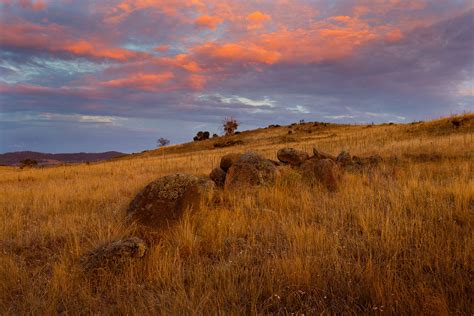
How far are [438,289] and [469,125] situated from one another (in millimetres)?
23482

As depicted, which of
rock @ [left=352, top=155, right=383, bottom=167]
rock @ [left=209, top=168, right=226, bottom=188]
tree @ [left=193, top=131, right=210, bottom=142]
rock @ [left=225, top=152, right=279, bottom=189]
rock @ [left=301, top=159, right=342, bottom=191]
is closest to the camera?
rock @ [left=301, top=159, right=342, bottom=191]

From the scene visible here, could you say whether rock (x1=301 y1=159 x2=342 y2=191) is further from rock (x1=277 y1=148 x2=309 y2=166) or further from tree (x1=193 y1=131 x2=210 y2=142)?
tree (x1=193 y1=131 x2=210 y2=142)

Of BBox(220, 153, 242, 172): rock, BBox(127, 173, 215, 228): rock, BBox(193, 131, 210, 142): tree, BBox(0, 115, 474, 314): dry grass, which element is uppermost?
BBox(193, 131, 210, 142): tree

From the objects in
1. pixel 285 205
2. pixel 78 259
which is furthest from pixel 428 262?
pixel 78 259

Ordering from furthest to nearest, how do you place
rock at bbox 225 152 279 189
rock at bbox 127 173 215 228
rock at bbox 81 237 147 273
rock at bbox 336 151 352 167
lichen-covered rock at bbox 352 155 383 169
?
lichen-covered rock at bbox 352 155 383 169
rock at bbox 336 151 352 167
rock at bbox 225 152 279 189
rock at bbox 127 173 215 228
rock at bbox 81 237 147 273

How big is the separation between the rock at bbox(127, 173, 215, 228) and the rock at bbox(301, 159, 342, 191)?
3637 millimetres

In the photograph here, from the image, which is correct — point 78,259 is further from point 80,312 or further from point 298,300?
point 298,300

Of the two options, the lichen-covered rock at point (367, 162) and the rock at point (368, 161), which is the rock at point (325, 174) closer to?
the lichen-covered rock at point (367, 162)

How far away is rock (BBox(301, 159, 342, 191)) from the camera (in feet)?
27.7

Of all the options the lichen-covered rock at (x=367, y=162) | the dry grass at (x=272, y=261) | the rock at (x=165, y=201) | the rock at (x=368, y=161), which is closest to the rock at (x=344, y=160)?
the lichen-covered rock at (x=367, y=162)

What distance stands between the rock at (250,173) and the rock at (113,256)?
4691mm

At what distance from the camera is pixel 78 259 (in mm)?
4324

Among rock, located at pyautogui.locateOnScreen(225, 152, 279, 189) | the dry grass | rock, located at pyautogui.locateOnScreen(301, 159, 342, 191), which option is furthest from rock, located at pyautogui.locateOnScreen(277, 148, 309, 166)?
the dry grass

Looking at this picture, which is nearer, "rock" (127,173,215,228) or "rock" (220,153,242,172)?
"rock" (127,173,215,228)
